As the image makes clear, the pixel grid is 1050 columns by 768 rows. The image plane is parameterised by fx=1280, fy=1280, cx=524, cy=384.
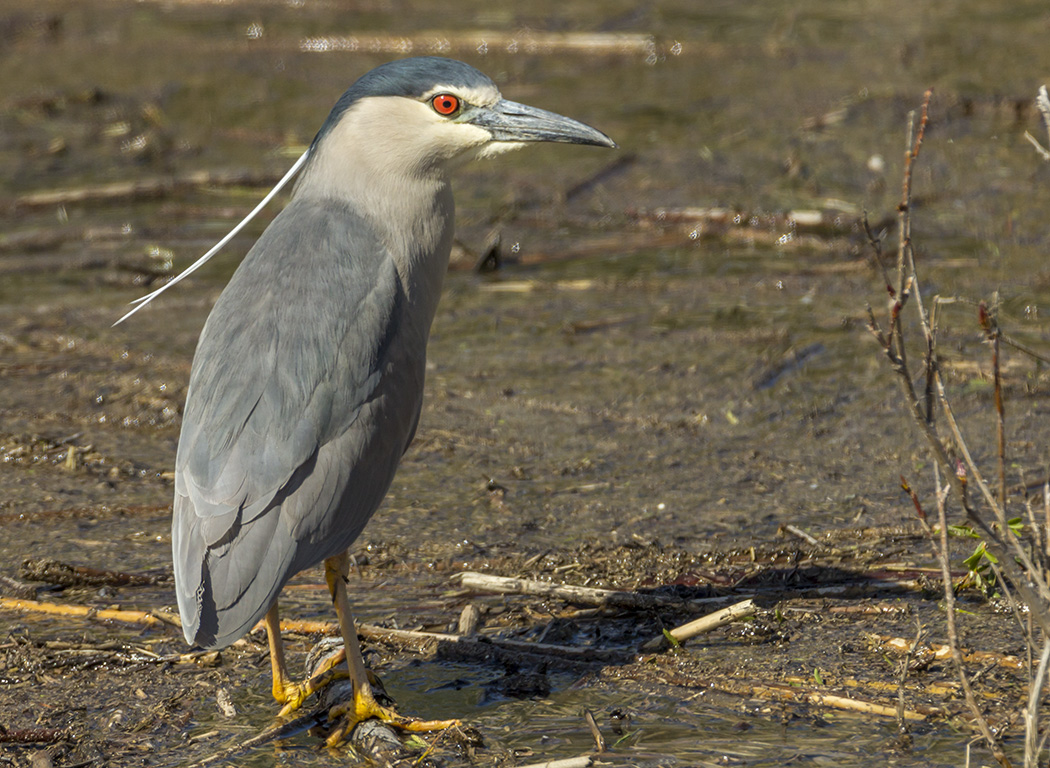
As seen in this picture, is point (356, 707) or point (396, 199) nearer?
point (356, 707)

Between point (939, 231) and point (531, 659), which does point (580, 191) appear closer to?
point (939, 231)

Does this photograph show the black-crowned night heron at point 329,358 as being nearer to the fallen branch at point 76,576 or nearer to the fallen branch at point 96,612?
the fallen branch at point 96,612

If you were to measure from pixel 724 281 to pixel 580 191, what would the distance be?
169 centimetres

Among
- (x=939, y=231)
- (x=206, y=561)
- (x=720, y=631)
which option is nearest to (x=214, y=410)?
(x=206, y=561)

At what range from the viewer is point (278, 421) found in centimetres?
347

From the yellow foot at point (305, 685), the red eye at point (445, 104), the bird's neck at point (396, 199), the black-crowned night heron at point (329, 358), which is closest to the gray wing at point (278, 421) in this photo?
the black-crowned night heron at point (329, 358)

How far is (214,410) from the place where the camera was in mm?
3520

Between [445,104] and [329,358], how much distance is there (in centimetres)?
100

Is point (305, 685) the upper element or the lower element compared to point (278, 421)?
lower

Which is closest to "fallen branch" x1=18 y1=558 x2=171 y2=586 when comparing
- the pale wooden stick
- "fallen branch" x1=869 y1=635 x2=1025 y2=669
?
the pale wooden stick

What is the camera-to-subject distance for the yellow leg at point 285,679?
362 cm

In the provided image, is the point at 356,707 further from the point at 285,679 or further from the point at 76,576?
the point at 76,576

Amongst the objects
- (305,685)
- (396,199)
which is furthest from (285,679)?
(396,199)

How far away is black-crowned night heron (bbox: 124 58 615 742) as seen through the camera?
3369mm
